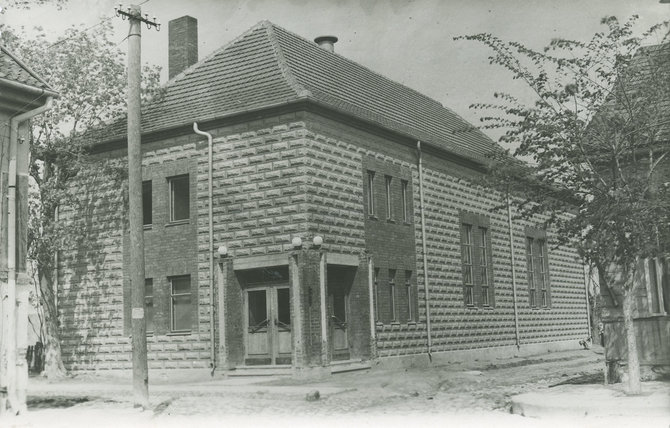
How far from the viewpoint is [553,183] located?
46.5 ft

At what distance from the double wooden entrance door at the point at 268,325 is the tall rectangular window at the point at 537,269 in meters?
12.7

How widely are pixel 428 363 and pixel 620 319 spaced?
27.6 ft

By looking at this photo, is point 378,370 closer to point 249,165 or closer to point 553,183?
point 249,165

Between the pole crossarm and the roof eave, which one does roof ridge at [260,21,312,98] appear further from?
the pole crossarm

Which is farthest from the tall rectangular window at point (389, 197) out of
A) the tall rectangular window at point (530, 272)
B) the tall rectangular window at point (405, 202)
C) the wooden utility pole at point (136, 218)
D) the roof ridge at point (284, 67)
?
the tall rectangular window at point (530, 272)

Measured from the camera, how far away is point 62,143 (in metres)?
21.8

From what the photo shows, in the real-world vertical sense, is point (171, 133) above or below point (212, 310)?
above

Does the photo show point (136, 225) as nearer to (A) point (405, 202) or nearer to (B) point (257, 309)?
(B) point (257, 309)

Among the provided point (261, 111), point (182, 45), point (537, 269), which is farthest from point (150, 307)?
point (537, 269)

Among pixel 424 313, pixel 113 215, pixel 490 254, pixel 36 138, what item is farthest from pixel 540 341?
pixel 36 138

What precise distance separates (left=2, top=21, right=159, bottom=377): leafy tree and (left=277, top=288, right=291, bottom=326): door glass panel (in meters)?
5.83

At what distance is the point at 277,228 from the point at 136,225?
5.32m

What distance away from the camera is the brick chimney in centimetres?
2420

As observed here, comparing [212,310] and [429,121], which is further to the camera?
[429,121]
